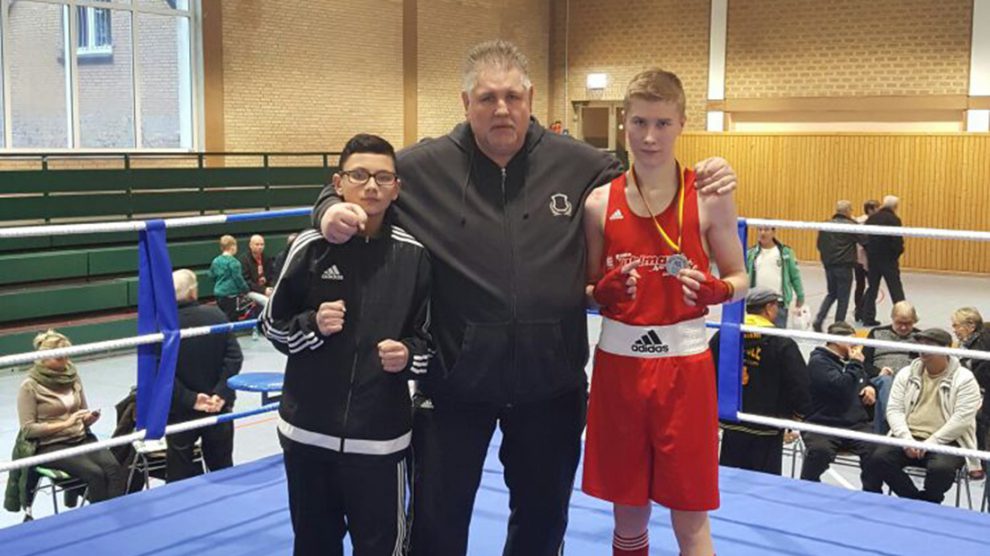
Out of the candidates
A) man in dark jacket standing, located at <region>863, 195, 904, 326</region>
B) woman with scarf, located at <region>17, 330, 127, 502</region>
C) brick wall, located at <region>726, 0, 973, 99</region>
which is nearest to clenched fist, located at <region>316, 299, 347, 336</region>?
woman with scarf, located at <region>17, 330, 127, 502</region>

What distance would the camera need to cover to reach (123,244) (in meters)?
12.6

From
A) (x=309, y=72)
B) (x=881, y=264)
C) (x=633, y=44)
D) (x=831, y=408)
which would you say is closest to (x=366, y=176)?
(x=831, y=408)

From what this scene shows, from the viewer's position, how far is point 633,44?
2088cm

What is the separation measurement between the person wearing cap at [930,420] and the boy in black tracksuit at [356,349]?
12.0 feet

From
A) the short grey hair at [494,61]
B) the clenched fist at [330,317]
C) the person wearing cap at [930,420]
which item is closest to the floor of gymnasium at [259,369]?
the person wearing cap at [930,420]

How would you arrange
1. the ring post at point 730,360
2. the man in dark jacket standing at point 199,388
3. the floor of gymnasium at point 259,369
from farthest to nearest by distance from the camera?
the floor of gymnasium at point 259,369
the man in dark jacket standing at point 199,388
the ring post at point 730,360

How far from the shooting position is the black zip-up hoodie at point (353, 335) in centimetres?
254

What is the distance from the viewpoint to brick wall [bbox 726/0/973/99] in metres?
17.8

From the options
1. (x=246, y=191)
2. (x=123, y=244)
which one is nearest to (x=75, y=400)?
(x=123, y=244)

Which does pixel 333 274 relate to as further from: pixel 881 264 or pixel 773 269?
pixel 881 264

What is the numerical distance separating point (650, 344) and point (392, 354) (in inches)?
25.8

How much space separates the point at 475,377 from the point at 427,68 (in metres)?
17.1

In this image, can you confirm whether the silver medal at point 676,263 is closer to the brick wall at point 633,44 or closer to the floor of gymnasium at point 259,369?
the floor of gymnasium at point 259,369

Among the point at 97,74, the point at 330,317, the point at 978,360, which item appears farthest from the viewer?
the point at 97,74
